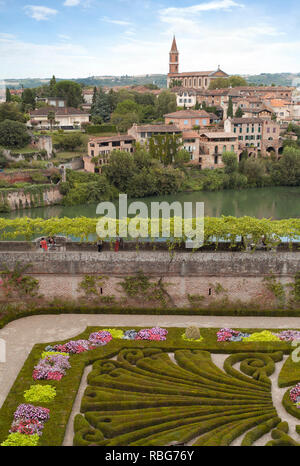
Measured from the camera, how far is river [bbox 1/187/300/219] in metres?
44.2

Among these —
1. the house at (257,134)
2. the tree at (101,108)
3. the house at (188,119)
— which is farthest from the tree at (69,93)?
the house at (257,134)

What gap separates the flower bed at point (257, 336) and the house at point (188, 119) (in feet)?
159

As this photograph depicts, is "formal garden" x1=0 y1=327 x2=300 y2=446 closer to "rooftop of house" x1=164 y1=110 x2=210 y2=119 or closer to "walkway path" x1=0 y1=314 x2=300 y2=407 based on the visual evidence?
"walkway path" x1=0 y1=314 x2=300 y2=407

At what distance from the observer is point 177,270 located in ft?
63.4

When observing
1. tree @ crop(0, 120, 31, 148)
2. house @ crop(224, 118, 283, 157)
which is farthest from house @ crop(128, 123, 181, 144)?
tree @ crop(0, 120, 31, 148)

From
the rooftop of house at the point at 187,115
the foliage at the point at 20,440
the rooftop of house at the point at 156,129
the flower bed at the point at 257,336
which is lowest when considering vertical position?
the foliage at the point at 20,440

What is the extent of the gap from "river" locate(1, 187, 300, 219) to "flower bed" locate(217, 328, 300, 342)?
26531mm

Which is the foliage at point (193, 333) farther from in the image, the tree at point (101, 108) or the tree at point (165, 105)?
the tree at point (101, 108)

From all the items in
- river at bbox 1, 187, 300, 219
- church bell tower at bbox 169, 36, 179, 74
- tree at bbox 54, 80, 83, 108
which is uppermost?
church bell tower at bbox 169, 36, 179, 74

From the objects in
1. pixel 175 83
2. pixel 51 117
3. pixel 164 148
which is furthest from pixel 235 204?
pixel 175 83

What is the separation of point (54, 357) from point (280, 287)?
8.61 metres

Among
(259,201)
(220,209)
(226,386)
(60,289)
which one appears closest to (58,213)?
(220,209)

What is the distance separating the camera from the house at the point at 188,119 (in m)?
64.4

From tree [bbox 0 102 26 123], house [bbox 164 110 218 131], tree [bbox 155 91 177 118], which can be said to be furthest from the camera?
tree [bbox 155 91 177 118]
